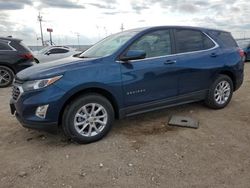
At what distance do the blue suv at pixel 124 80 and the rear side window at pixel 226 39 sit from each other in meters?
0.04

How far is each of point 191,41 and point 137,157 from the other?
2654 millimetres

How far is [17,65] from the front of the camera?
9.48m

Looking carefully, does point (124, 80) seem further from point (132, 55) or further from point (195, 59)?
point (195, 59)

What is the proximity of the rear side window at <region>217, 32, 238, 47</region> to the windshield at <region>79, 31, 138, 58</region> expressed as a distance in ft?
6.75

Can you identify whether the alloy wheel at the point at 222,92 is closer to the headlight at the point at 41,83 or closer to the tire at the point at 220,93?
the tire at the point at 220,93

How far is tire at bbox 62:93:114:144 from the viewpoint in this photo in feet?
13.4

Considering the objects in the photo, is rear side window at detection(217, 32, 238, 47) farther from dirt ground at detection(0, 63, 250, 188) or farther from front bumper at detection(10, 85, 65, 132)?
front bumper at detection(10, 85, 65, 132)

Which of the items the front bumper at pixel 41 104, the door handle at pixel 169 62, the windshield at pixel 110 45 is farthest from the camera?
the door handle at pixel 169 62

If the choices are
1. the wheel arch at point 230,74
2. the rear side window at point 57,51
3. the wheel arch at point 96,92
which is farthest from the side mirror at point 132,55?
the rear side window at point 57,51

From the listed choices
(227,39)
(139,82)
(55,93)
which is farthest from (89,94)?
(227,39)

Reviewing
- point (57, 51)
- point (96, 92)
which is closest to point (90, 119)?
point (96, 92)

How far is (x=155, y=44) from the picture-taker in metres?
4.94

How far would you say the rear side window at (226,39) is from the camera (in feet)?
19.5

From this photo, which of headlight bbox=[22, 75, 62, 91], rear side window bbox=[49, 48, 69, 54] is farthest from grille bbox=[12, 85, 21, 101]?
rear side window bbox=[49, 48, 69, 54]
